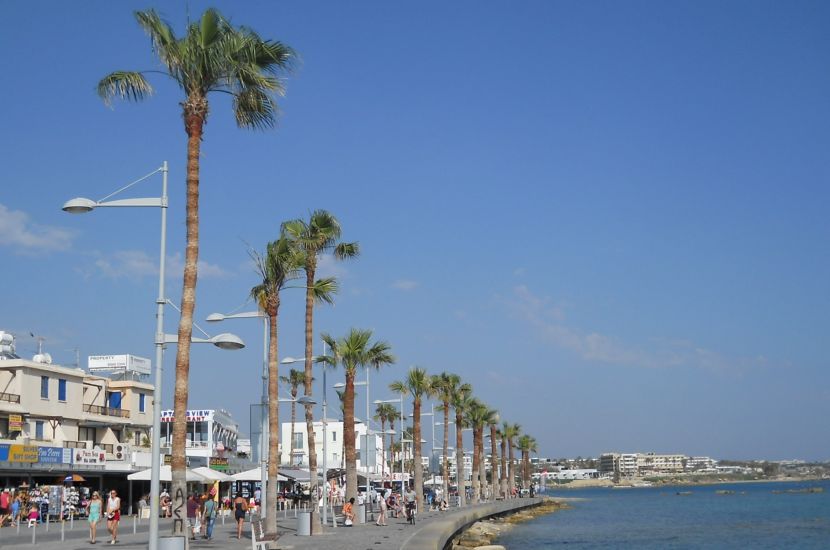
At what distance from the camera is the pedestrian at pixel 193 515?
33.7m

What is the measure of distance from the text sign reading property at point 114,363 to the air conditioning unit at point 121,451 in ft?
21.7

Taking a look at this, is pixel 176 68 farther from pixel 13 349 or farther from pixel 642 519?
pixel 642 519

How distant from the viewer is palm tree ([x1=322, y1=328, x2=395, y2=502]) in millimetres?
41312

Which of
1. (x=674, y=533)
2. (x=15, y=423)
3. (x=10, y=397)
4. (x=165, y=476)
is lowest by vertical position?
(x=674, y=533)

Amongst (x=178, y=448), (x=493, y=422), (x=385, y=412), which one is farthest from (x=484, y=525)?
(x=385, y=412)

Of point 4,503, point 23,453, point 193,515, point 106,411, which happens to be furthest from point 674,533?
point 4,503

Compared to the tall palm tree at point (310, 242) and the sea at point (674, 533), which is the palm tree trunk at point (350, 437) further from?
the sea at point (674, 533)

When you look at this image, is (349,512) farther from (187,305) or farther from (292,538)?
(187,305)

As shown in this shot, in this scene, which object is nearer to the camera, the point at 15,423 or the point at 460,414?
the point at 15,423

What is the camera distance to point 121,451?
193 feet

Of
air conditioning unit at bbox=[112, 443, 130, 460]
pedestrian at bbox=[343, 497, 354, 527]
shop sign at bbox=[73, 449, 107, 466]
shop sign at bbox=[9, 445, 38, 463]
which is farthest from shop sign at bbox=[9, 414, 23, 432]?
pedestrian at bbox=[343, 497, 354, 527]

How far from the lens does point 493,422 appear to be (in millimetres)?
85812

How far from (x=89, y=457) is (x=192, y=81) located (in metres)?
36.6

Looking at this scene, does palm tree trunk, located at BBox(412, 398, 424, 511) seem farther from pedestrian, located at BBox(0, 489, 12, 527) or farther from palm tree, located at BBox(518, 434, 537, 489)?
palm tree, located at BBox(518, 434, 537, 489)
